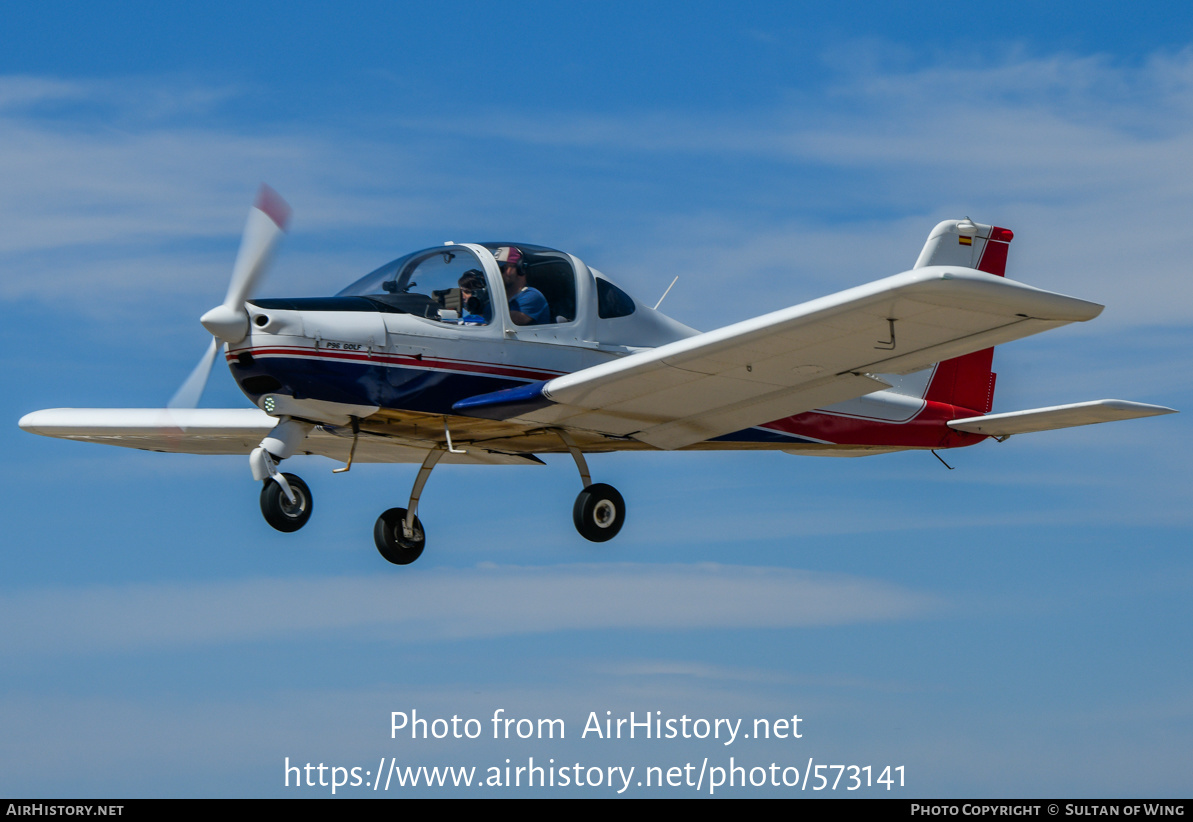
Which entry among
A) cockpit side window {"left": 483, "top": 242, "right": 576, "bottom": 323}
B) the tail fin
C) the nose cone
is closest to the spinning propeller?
Answer: the nose cone

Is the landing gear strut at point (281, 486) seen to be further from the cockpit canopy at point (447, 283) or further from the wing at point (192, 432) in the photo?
the wing at point (192, 432)

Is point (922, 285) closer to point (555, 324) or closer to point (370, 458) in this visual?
point (555, 324)

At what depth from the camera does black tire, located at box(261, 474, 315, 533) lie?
12141mm

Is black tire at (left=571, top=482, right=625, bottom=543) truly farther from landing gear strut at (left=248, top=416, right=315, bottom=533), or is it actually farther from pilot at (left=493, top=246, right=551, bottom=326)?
landing gear strut at (left=248, top=416, right=315, bottom=533)

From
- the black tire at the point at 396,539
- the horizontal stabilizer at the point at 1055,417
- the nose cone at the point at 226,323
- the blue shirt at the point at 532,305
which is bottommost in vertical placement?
the black tire at the point at 396,539

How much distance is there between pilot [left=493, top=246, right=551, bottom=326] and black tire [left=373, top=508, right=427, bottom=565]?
8.25 ft

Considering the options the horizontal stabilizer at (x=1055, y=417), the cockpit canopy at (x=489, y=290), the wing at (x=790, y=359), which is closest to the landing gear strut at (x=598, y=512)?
the wing at (x=790, y=359)

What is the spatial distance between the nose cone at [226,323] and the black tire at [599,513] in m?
3.48

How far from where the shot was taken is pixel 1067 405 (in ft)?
46.1

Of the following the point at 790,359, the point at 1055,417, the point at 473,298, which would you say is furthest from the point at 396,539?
the point at 1055,417

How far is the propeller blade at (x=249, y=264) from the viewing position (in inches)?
473

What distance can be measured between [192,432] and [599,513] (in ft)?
17.0

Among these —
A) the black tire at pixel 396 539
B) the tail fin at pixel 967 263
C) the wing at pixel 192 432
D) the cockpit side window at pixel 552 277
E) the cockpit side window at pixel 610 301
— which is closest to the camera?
the cockpit side window at pixel 552 277

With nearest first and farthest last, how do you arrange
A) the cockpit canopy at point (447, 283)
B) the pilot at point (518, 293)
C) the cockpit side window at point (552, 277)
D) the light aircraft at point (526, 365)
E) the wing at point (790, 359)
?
the wing at point (790, 359) → the light aircraft at point (526, 365) → the cockpit canopy at point (447, 283) → the pilot at point (518, 293) → the cockpit side window at point (552, 277)
